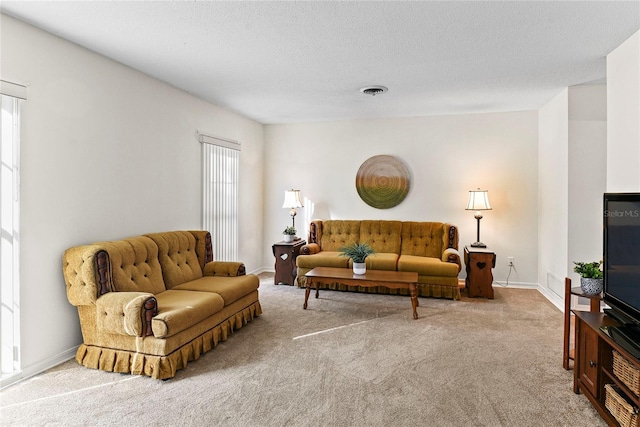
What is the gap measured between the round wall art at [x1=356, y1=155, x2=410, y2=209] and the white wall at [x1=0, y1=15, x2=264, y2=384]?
2790 millimetres

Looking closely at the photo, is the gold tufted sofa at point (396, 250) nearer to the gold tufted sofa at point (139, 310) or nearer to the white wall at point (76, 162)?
the gold tufted sofa at point (139, 310)

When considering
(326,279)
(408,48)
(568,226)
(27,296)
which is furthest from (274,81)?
(568,226)

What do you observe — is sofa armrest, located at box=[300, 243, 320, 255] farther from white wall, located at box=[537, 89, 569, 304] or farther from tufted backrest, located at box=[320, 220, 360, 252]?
white wall, located at box=[537, 89, 569, 304]

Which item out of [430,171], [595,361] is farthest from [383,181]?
[595,361]

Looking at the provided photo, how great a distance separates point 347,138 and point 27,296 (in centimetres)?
466

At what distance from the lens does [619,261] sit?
7.34 feet

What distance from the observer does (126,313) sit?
262 centimetres

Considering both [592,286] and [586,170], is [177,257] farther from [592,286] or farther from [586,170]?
[586,170]

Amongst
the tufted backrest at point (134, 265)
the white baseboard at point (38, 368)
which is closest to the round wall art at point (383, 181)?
the tufted backrest at point (134, 265)

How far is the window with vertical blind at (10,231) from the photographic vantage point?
2.58 m

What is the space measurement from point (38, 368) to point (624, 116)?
16.2ft

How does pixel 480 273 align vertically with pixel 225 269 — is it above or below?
below

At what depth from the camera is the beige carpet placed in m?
2.18

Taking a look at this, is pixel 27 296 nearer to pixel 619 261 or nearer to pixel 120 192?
pixel 120 192
